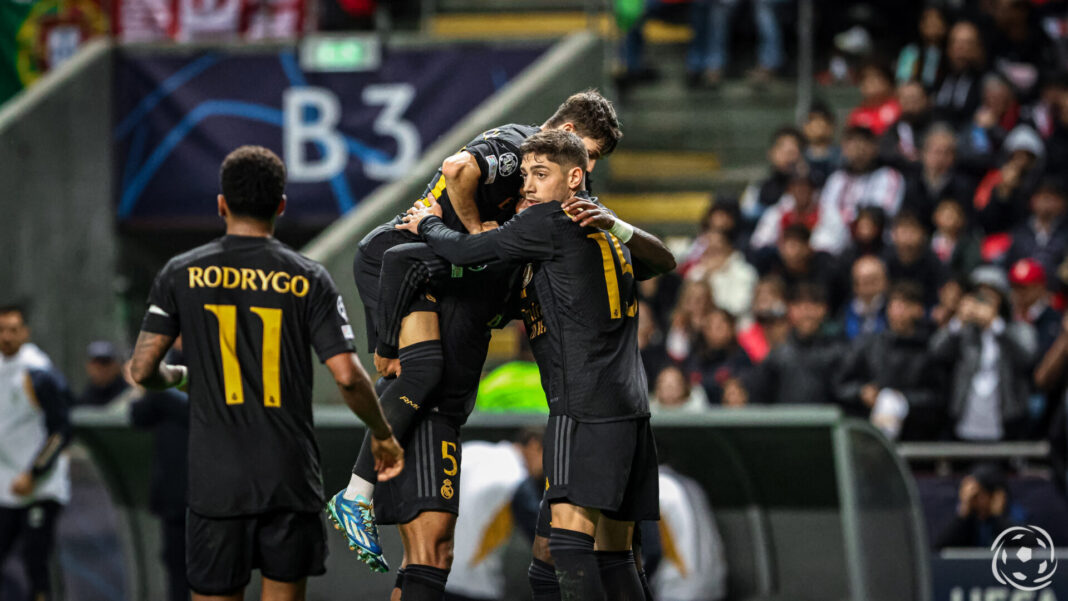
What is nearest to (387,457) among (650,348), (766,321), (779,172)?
(650,348)

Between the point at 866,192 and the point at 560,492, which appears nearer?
the point at 560,492

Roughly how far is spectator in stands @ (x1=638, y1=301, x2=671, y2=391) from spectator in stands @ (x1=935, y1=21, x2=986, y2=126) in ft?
10.4

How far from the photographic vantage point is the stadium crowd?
10.5m

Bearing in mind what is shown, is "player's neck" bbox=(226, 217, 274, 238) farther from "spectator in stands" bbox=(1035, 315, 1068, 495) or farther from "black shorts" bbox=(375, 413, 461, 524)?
"spectator in stands" bbox=(1035, 315, 1068, 495)

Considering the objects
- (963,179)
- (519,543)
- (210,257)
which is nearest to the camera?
(210,257)

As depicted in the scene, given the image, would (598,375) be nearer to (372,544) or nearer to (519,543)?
(372,544)

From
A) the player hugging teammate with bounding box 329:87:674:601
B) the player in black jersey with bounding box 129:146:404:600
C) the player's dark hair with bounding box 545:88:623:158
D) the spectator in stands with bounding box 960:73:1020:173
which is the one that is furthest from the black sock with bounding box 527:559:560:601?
the spectator in stands with bounding box 960:73:1020:173

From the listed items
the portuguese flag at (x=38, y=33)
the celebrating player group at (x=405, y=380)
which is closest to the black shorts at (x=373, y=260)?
the celebrating player group at (x=405, y=380)

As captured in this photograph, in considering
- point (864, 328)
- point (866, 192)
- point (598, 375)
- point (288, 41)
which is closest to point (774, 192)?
point (866, 192)

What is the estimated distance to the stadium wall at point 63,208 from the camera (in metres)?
14.4

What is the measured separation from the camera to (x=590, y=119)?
6.41 metres

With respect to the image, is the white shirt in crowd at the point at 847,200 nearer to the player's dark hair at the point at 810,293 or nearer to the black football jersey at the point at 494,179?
the player's dark hair at the point at 810,293

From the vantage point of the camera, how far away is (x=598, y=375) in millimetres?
6039

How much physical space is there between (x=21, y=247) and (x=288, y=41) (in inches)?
119
